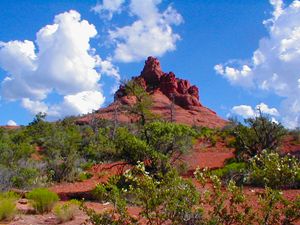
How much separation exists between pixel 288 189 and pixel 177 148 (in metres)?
4.90

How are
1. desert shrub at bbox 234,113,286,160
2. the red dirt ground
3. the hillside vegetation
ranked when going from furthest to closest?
desert shrub at bbox 234,113,286,160
the red dirt ground
the hillside vegetation

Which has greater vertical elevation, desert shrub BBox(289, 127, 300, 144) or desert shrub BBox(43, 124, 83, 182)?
desert shrub BBox(289, 127, 300, 144)

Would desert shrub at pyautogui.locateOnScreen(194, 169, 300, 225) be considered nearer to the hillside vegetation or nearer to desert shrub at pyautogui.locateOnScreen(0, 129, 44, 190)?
the hillside vegetation

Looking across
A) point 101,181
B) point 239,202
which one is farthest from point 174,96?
point 239,202

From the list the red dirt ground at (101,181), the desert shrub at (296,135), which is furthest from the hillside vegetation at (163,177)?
the desert shrub at (296,135)

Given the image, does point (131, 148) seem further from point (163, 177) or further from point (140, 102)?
point (163, 177)

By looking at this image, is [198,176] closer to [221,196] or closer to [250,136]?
[221,196]

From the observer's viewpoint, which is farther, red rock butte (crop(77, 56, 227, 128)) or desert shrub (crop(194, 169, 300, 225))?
red rock butte (crop(77, 56, 227, 128))

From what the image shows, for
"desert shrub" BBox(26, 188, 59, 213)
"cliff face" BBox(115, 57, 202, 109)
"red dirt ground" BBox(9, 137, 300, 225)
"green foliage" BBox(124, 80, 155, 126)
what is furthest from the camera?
"cliff face" BBox(115, 57, 202, 109)

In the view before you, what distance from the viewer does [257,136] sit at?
25.3m

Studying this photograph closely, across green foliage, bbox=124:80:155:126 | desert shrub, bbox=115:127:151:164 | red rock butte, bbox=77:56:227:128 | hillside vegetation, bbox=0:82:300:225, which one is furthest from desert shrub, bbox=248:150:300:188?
red rock butte, bbox=77:56:227:128

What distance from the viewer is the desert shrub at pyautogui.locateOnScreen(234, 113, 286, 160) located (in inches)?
996

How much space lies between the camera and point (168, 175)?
795cm

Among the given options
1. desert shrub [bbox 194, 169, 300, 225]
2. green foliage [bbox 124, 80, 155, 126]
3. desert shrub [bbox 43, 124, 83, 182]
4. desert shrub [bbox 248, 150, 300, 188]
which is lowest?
desert shrub [bbox 194, 169, 300, 225]
